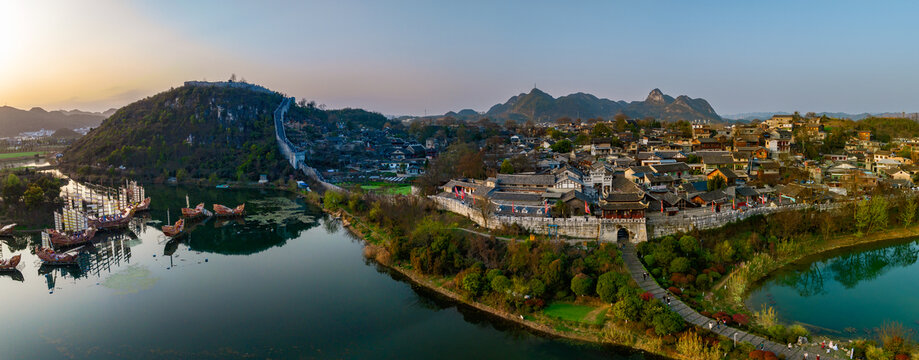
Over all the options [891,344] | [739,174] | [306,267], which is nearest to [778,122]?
[739,174]

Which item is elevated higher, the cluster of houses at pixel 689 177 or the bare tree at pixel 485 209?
the cluster of houses at pixel 689 177

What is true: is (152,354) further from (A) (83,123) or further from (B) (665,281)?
(A) (83,123)

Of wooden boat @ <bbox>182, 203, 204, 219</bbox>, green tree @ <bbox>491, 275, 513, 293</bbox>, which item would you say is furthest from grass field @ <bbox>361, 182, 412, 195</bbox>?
green tree @ <bbox>491, 275, 513, 293</bbox>

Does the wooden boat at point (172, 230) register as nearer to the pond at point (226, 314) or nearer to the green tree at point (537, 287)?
the pond at point (226, 314)

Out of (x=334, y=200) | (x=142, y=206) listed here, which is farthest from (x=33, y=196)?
(x=334, y=200)

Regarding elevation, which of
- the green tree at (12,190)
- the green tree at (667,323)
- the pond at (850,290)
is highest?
the green tree at (12,190)

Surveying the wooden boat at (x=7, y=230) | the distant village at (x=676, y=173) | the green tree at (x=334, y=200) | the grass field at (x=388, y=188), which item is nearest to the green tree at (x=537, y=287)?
the distant village at (x=676, y=173)

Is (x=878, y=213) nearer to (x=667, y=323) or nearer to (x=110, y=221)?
(x=667, y=323)
